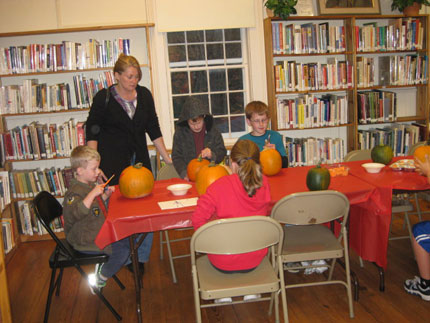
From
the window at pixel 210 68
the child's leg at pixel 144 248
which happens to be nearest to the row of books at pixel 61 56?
the window at pixel 210 68

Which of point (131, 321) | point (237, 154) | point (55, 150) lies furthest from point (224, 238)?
point (55, 150)

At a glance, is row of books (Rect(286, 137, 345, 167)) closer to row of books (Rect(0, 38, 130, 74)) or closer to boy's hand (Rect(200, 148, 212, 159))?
boy's hand (Rect(200, 148, 212, 159))

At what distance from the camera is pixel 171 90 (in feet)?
16.5

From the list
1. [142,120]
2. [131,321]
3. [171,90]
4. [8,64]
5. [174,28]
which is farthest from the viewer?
[171,90]

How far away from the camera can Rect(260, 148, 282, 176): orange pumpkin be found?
9.84 ft

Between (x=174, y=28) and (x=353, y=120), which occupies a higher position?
(x=174, y=28)

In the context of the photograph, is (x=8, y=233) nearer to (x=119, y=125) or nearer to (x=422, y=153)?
(x=119, y=125)

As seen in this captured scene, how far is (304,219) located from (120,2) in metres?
3.36

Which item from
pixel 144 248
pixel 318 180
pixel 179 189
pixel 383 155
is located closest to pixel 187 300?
pixel 144 248

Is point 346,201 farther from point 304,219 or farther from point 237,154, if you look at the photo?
point 237,154

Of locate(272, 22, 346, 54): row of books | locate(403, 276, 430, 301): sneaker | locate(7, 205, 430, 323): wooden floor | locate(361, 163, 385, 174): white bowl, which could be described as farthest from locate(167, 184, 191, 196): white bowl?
locate(272, 22, 346, 54): row of books

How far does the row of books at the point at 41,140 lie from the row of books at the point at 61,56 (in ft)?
1.96

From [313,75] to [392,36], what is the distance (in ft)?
3.48

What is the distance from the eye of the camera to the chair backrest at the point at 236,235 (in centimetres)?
208
